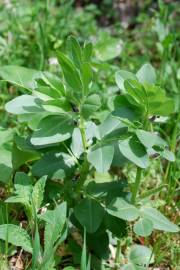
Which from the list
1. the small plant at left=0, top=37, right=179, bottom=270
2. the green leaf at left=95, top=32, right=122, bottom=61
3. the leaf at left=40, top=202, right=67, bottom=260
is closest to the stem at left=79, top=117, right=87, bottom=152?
the small plant at left=0, top=37, right=179, bottom=270

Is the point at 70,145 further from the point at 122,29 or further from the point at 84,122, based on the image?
the point at 122,29

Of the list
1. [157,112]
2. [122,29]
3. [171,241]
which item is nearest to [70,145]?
[157,112]

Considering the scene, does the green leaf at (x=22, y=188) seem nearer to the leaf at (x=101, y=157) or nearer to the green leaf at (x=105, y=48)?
the leaf at (x=101, y=157)

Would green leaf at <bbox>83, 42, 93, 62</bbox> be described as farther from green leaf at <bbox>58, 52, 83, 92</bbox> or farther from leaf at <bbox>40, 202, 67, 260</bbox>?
leaf at <bbox>40, 202, 67, 260</bbox>

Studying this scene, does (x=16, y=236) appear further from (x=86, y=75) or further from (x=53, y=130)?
(x=86, y=75)

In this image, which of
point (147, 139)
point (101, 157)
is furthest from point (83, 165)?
point (147, 139)

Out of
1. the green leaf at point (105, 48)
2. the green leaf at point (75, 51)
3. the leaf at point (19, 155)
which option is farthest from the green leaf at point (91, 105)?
the green leaf at point (105, 48)
